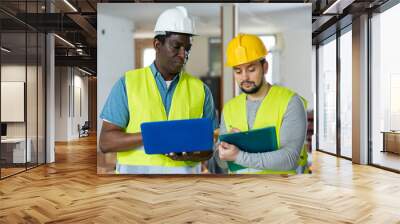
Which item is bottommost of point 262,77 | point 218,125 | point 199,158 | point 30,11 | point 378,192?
point 378,192

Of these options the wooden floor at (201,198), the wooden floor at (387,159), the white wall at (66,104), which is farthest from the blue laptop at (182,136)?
the white wall at (66,104)

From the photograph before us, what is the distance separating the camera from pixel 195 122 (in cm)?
507

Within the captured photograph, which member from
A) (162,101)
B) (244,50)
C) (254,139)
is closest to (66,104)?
(162,101)

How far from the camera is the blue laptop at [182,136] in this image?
4977mm

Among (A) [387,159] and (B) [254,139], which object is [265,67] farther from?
(A) [387,159]

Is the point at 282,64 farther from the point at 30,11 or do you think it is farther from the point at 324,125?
the point at 324,125

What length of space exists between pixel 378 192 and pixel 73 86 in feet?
45.1

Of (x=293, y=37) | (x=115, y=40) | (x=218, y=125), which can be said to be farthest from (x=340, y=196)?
(x=115, y=40)

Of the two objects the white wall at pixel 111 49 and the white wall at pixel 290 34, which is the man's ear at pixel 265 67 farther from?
the white wall at pixel 111 49

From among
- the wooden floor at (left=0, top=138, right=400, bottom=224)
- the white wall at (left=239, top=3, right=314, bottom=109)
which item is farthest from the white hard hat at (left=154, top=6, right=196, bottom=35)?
the wooden floor at (left=0, top=138, right=400, bottom=224)

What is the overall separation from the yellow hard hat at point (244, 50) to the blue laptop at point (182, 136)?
85 cm

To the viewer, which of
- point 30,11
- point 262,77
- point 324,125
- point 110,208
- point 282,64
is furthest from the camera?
point 324,125

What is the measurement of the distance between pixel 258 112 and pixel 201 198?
4.02ft

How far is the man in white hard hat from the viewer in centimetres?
559
